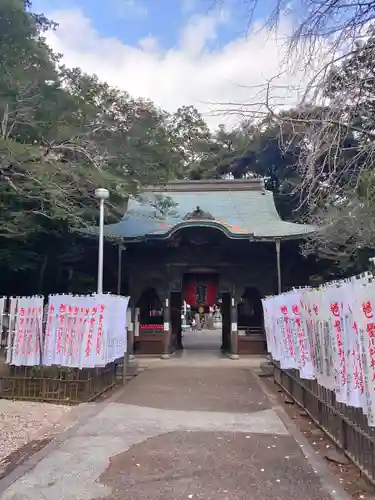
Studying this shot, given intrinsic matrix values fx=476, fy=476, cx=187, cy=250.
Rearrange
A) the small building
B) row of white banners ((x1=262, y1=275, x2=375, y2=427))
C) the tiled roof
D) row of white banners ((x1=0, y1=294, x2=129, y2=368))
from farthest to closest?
the small building < the tiled roof < row of white banners ((x1=0, y1=294, x2=129, y2=368)) < row of white banners ((x1=262, y1=275, x2=375, y2=427))

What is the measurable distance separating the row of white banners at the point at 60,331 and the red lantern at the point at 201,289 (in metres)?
10.1

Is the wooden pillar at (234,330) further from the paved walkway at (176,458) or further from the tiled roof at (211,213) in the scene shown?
the paved walkway at (176,458)

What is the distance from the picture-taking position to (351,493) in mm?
4176

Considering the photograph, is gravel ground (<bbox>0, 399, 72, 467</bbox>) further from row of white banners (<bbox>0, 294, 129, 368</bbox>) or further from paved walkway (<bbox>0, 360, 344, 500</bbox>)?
row of white banners (<bbox>0, 294, 129, 368</bbox>)

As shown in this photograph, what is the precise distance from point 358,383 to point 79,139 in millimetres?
9665

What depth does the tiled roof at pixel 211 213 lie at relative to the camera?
52.7 ft

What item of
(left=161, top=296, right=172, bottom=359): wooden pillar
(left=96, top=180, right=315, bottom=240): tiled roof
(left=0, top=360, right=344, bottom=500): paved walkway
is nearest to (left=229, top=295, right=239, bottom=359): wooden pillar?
(left=161, top=296, right=172, bottom=359): wooden pillar

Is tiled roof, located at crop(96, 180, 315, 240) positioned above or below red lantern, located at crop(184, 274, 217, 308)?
above

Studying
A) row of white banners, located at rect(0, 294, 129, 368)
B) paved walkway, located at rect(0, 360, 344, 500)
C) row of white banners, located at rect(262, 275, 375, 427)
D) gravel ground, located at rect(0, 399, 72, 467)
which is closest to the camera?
row of white banners, located at rect(262, 275, 375, 427)

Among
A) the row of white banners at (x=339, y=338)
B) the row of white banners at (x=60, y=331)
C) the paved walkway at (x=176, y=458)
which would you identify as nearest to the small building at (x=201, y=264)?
the row of white banners at (x=60, y=331)

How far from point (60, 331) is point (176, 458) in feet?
13.3

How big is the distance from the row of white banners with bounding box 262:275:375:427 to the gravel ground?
3630 millimetres

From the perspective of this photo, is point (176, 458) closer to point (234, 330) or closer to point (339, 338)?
point (339, 338)

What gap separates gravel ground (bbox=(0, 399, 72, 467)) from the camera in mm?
5999
